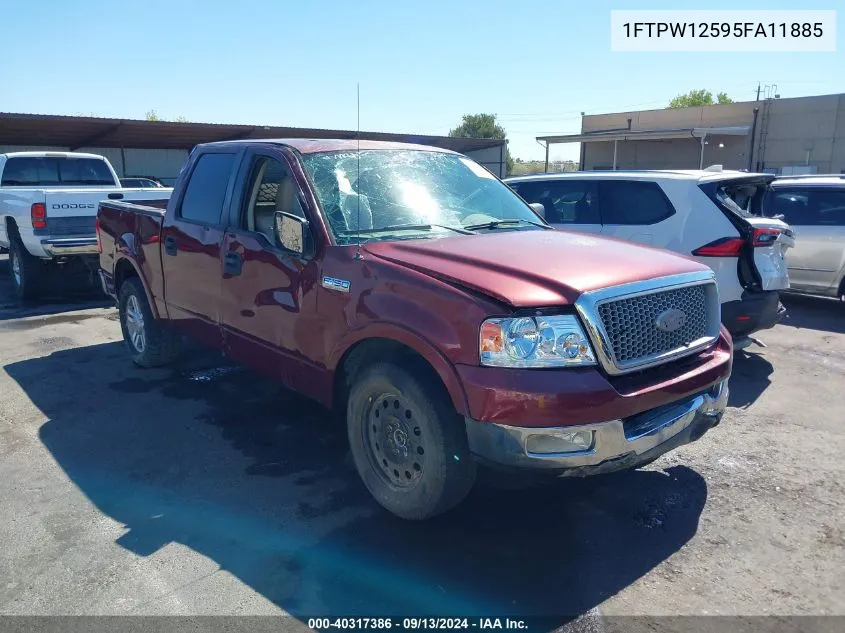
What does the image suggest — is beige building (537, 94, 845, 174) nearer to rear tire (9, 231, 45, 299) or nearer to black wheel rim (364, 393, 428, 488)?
rear tire (9, 231, 45, 299)

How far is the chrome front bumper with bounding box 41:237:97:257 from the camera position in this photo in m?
8.92

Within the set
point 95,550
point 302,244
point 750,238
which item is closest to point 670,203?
point 750,238

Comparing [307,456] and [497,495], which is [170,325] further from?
[497,495]

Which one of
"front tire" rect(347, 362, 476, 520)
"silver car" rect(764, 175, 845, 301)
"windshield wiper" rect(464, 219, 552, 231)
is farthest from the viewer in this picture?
"silver car" rect(764, 175, 845, 301)

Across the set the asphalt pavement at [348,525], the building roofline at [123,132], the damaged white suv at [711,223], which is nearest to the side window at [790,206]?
the damaged white suv at [711,223]

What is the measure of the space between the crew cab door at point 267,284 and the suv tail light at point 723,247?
3.66 m

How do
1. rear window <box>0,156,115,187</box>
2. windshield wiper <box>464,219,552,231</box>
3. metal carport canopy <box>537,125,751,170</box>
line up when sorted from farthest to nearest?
1. metal carport canopy <box>537,125,751,170</box>
2. rear window <box>0,156,115,187</box>
3. windshield wiper <box>464,219,552,231</box>

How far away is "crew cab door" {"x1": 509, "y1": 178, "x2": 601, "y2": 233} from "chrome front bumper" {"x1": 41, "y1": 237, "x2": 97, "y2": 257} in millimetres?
6020

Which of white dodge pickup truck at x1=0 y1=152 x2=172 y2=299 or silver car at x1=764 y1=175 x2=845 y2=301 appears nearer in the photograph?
silver car at x1=764 y1=175 x2=845 y2=301

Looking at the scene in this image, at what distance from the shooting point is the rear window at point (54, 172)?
10.9 meters

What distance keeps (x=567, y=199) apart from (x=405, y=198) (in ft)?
11.3

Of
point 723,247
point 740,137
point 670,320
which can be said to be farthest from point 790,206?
point 740,137

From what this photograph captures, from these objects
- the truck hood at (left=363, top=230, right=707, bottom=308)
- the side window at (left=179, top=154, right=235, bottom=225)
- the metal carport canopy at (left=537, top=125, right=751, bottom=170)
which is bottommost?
the truck hood at (left=363, top=230, right=707, bottom=308)

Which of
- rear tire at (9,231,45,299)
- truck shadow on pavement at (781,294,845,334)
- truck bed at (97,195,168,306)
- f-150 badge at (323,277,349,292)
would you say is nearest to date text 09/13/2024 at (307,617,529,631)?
f-150 badge at (323,277,349,292)
